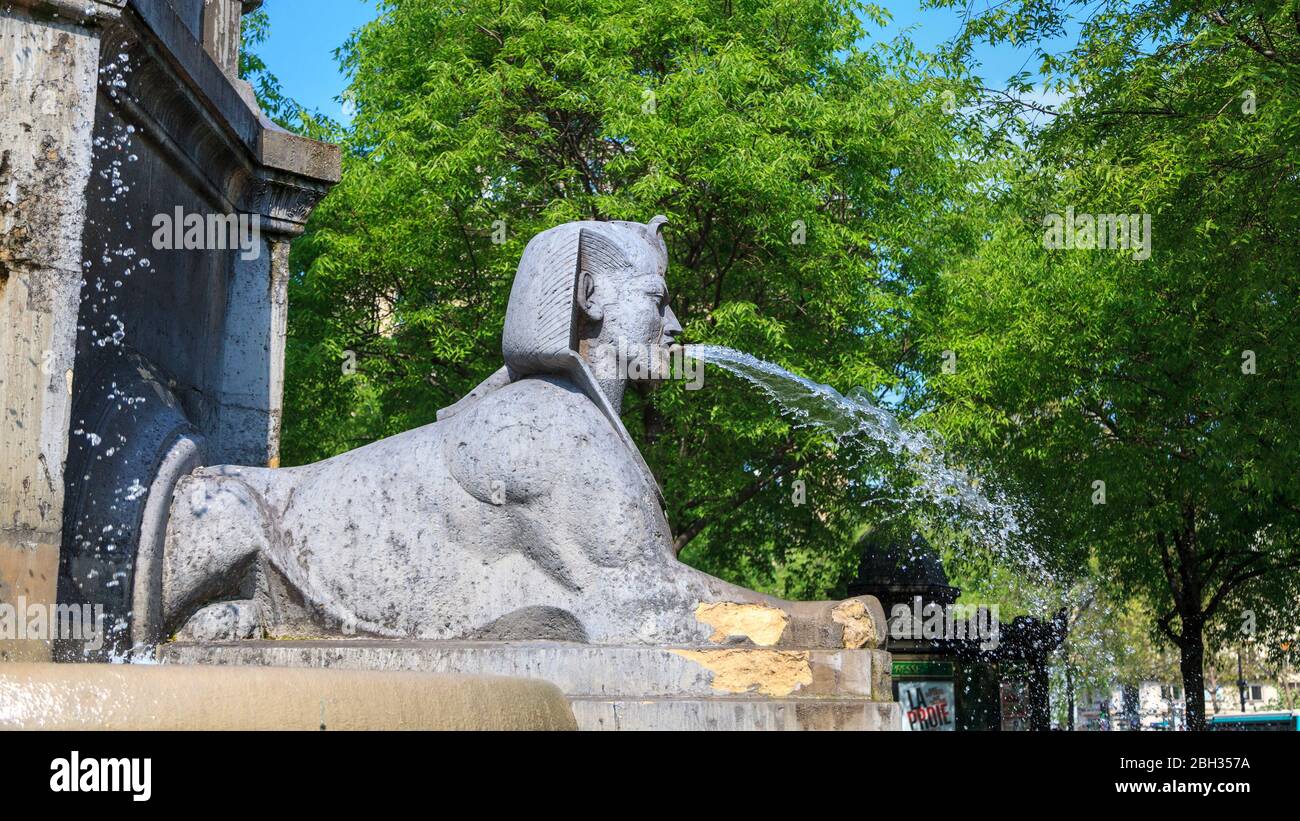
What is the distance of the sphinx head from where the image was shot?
252 inches

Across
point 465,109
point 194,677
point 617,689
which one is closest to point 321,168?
point 617,689

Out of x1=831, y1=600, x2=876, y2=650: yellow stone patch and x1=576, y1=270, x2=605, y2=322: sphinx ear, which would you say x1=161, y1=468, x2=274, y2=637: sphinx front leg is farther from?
x1=831, y1=600, x2=876, y2=650: yellow stone patch

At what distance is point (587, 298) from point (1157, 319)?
1235 centimetres

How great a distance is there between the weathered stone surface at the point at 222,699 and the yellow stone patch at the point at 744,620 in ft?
7.47

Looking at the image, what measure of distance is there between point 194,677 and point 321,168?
606 cm

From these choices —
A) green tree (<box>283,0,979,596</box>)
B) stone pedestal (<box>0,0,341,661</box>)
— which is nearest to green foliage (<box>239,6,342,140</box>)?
green tree (<box>283,0,979,596</box>)

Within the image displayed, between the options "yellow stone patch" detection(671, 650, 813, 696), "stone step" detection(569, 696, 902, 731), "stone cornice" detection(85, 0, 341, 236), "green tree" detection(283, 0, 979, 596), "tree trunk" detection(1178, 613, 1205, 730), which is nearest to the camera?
"stone step" detection(569, 696, 902, 731)

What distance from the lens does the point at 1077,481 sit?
19469 millimetres

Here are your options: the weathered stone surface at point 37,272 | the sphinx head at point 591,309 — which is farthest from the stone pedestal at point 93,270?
the sphinx head at point 591,309

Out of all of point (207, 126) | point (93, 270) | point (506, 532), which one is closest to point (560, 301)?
point (506, 532)

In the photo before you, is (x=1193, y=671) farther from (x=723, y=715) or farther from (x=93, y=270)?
(x=93, y=270)

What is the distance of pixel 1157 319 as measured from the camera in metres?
17.3

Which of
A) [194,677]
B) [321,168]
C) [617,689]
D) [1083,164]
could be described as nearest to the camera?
[194,677]
